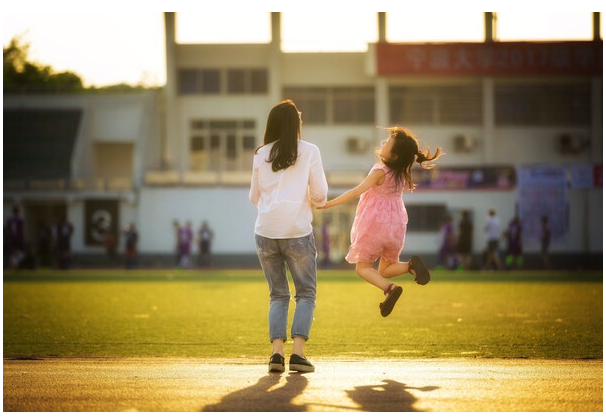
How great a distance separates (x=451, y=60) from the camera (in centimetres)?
4416

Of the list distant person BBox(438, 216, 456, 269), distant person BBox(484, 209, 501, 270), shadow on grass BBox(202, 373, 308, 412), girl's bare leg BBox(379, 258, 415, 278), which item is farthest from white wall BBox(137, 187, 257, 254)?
shadow on grass BBox(202, 373, 308, 412)

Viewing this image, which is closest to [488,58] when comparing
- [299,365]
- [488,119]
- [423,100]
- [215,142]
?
[488,119]

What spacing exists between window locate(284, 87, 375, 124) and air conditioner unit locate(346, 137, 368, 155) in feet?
3.32

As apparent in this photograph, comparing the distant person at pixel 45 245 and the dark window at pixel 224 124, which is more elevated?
the dark window at pixel 224 124

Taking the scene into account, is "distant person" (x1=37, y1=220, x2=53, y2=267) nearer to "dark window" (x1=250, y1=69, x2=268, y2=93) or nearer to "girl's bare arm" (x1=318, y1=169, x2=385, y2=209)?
"dark window" (x1=250, y1=69, x2=268, y2=93)

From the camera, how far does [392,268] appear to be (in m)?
8.47

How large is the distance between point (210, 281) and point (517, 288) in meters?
7.95

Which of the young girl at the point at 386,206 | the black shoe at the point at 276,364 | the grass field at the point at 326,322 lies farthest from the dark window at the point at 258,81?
the black shoe at the point at 276,364

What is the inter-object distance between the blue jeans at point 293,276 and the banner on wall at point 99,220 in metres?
35.5

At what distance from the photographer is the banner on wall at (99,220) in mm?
42375

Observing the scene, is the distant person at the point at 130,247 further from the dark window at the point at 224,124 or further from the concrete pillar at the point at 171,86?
the dark window at the point at 224,124

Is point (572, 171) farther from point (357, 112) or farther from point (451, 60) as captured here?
point (357, 112)

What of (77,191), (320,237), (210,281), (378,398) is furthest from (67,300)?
(77,191)

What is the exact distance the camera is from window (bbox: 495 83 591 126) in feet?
148
